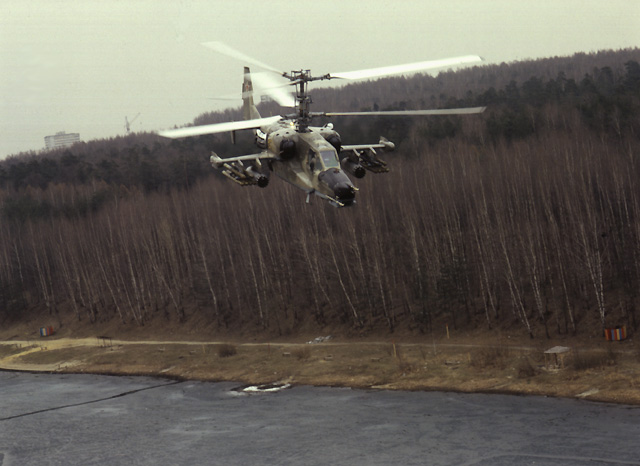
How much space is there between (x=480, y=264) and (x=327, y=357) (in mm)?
13411

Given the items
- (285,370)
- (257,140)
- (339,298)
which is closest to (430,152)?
(339,298)

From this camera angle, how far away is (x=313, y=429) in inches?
1588

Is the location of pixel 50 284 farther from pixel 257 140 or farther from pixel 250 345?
pixel 257 140

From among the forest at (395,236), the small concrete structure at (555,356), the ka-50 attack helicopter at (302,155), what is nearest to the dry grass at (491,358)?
the small concrete structure at (555,356)

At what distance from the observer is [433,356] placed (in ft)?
166

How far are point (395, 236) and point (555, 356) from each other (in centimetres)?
2256

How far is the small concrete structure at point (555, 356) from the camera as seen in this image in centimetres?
4416

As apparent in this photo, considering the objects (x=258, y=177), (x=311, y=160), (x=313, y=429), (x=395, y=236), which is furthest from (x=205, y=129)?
(x=395, y=236)

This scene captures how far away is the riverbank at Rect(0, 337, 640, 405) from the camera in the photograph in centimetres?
4156

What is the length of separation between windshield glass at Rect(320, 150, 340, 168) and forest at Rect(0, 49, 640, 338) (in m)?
28.7

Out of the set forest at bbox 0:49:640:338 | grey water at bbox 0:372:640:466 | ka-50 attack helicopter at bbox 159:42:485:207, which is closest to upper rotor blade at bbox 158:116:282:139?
ka-50 attack helicopter at bbox 159:42:485:207

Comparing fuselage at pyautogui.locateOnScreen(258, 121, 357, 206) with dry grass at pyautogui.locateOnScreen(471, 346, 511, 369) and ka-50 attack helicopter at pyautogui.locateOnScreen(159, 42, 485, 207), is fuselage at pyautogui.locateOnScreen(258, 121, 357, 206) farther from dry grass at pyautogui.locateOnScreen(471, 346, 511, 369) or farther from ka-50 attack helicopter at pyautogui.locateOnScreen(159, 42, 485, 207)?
dry grass at pyautogui.locateOnScreen(471, 346, 511, 369)

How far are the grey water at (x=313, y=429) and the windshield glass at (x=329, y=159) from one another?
15.7 metres

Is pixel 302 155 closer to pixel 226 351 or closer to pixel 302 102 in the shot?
pixel 302 102
